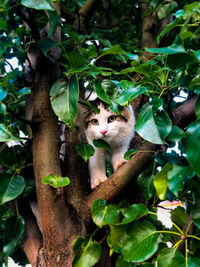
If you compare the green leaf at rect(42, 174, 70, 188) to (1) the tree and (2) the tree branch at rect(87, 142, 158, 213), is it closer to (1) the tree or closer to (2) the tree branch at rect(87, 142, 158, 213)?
(1) the tree

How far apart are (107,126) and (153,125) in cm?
79

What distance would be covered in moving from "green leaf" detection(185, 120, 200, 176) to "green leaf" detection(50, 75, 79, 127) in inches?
14.2

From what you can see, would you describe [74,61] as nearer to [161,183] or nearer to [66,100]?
[66,100]

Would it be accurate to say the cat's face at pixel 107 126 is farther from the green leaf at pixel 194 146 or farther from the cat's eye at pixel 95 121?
the green leaf at pixel 194 146

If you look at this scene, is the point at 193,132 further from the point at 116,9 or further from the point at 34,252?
the point at 116,9

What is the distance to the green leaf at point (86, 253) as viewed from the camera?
84 centimetres

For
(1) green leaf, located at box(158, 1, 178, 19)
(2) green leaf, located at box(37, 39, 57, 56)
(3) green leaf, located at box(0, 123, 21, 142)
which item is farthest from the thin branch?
(3) green leaf, located at box(0, 123, 21, 142)

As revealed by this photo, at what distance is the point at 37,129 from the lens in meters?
1.02

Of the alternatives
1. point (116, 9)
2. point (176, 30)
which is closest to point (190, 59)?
point (176, 30)

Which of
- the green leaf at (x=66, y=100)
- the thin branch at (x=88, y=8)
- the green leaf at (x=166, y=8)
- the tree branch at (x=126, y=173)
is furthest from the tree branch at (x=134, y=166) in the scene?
the thin branch at (x=88, y=8)

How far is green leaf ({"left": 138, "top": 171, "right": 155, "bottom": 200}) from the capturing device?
2.89ft

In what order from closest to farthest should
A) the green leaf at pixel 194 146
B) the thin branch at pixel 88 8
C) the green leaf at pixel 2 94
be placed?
1. the green leaf at pixel 194 146
2. the green leaf at pixel 2 94
3. the thin branch at pixel 88 8

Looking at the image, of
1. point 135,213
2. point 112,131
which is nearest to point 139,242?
point 135,213

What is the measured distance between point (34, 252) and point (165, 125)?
75 centimetres
